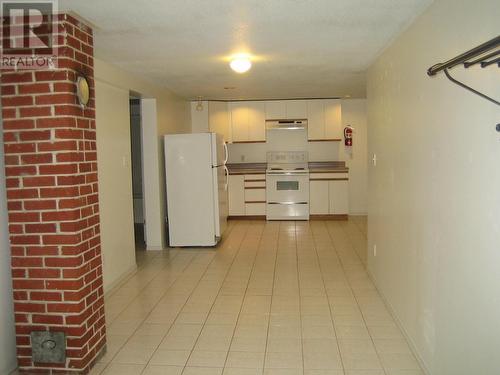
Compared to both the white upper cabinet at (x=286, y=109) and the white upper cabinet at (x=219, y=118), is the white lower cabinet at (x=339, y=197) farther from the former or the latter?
the white upper cabinet at (x=219, y=118)

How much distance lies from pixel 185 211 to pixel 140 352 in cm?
310

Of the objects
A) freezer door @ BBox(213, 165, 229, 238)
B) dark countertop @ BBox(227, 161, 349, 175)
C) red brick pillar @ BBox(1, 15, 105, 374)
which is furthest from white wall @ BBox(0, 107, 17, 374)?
dark countertop @ BBox(227, 161, 349, 175)

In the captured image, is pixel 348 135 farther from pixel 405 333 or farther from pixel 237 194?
pixel 405 333

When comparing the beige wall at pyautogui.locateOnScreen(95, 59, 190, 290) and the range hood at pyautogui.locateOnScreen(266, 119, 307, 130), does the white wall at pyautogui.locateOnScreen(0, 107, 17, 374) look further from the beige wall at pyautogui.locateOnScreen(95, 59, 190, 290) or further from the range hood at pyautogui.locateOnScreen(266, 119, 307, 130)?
the range hood at pyautogui.locateOnScreen(266, 119, 307, 130)

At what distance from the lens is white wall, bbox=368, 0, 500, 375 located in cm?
173

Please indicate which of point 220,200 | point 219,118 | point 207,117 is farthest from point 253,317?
point 219,118

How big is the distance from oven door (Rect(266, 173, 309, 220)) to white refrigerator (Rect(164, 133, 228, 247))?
203cm

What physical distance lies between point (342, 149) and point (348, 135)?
0.94 ft

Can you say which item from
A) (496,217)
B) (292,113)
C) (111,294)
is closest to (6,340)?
(111,294)

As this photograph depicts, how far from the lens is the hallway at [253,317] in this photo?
2.75 metres

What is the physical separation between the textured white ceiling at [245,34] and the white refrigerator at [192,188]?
101cm

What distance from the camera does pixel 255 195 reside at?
26.1ft

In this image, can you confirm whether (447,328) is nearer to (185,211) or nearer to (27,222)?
(27,222)

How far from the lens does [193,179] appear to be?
5.90 metres
